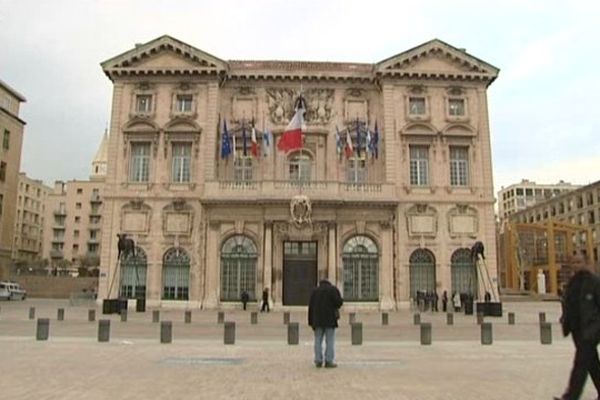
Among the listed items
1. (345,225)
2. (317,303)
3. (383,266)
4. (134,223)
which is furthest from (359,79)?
→ (317,303)

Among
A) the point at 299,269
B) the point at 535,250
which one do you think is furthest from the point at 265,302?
the point at 535,250

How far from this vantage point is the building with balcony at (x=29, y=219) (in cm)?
9619

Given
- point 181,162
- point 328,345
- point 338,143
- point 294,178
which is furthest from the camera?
point 294,178

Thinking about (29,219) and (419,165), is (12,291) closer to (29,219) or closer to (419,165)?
(419,165)

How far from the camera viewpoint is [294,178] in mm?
37375

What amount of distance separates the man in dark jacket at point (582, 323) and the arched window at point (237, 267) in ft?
93.7

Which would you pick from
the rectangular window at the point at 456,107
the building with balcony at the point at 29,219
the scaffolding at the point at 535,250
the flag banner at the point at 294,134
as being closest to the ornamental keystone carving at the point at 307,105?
the flag banner at the point at 294,134

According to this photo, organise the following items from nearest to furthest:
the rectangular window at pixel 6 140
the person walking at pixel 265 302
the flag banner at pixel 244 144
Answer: the person walking at pixel 265 302
the flag banner at pixel 244 144
the rectangular window at pixel 6 140

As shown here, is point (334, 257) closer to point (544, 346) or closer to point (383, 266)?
point (383, 266)

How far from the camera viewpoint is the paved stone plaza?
8914 mm

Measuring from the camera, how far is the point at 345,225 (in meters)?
35.5

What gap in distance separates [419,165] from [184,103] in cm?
1504

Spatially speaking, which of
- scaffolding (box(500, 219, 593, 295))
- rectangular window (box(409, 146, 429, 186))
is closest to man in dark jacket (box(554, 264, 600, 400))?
rectangular window (box(409, 146, 429, 186))

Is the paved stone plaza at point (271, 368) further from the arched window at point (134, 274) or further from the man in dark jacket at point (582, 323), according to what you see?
the arched window at point (134, 274)
